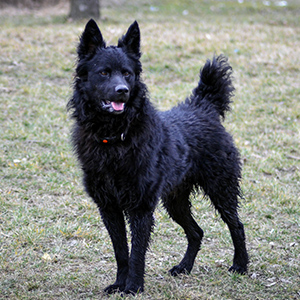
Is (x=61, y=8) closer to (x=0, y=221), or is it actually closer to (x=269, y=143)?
(x=269, y=143)

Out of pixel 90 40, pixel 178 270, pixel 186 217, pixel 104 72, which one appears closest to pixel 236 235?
pixel 186 217

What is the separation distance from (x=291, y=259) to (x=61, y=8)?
1390 cm

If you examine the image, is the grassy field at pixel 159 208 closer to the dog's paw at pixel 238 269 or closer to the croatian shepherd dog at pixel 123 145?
the dog's paw at pixel 238 269

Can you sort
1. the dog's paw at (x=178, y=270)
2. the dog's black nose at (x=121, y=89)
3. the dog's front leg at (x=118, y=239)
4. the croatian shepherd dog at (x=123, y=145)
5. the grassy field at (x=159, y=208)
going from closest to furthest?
1. the dog's black nose at (x=121, y=89)
2. the croatian shepherd dog at (x=123, y=145)
3. the dog's front leg at (x=118, y=239)
4. the grassy field at (x=159, y=208)
5. the dog's paw at (x=178, y=270)

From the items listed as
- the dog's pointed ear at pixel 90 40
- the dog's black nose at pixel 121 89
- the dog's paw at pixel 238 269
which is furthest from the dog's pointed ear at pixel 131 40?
the dog's paw at pixel 238 269

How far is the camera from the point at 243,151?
24.5ft

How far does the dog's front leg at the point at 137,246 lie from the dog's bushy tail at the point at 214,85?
1574 millimetres

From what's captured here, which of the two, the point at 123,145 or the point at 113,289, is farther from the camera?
the point at 113,289

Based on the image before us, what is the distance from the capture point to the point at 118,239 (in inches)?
149

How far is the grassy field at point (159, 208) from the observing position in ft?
13.8

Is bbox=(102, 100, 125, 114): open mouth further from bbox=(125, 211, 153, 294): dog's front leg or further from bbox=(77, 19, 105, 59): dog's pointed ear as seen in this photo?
bbox=(125, 211, 153, 294): dog's front leg

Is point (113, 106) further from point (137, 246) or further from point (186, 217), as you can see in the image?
point (186, 217)

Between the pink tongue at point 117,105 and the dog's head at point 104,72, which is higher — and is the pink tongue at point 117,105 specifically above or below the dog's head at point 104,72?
below

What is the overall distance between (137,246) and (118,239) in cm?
22
